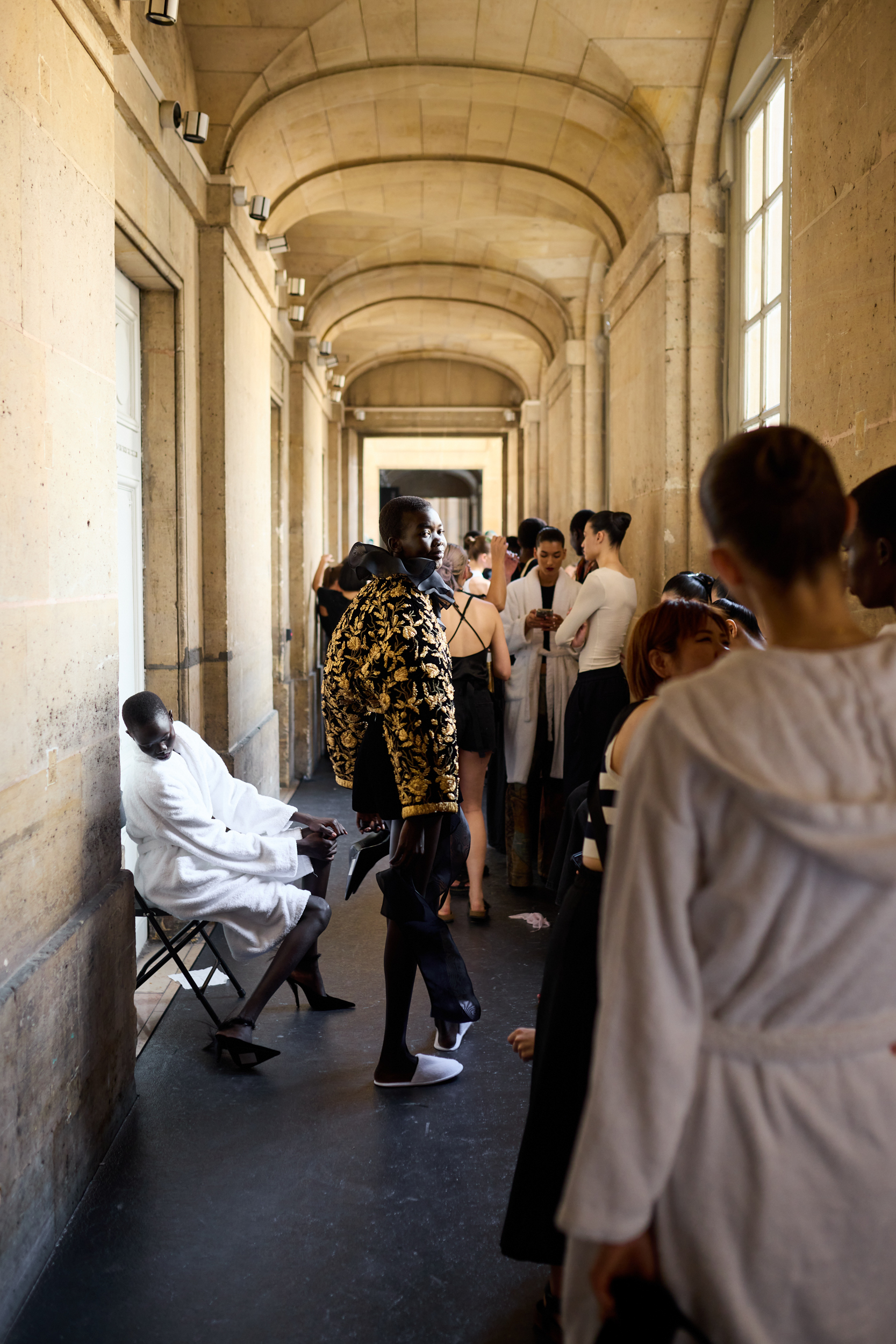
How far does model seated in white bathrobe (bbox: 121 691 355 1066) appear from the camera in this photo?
3.78m

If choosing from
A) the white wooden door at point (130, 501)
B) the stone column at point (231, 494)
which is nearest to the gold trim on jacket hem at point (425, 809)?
the white wooden door at point (130, 501)

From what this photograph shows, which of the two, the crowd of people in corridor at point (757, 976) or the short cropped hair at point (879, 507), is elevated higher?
the short cropped hair at point (879, 507)

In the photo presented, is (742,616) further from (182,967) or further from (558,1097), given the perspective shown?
(182,967)

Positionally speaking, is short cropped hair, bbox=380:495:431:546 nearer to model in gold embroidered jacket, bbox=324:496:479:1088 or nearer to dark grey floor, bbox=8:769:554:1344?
model in gold embroidered jacket, bbox=324:496:479:1088

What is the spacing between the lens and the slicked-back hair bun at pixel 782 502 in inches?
48.6

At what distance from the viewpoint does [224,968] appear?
4117 mm

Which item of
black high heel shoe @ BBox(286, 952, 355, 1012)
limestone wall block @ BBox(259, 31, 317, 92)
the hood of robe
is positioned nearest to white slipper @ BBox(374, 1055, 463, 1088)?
black high heel shoe @ BBox(286, 952, 355, 1012)

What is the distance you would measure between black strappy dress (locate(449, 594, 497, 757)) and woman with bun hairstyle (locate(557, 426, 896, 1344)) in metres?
3.87

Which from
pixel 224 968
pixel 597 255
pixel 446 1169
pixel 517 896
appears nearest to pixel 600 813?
pixel 446 1169

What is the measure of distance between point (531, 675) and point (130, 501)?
2.32m

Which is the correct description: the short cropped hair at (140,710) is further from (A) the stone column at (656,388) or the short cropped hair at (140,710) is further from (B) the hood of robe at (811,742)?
(A) the stone column at (656,388)

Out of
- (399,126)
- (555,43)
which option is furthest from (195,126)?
(399,126)

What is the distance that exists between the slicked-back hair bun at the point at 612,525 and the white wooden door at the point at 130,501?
2.38 metres

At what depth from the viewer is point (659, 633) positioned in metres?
2.30
